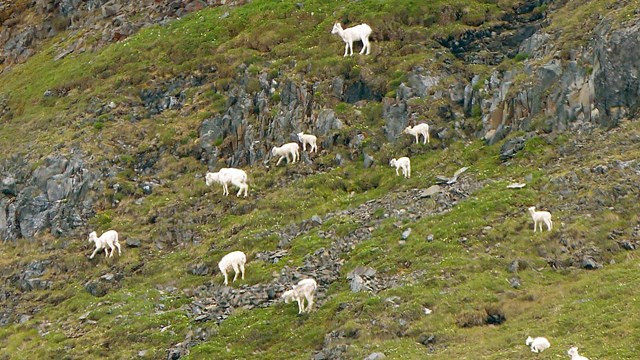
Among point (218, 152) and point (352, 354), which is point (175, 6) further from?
point (352, 354)

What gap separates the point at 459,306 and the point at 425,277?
2.81 meters

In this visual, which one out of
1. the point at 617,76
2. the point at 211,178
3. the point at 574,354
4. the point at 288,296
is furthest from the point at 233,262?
the point at 617,76

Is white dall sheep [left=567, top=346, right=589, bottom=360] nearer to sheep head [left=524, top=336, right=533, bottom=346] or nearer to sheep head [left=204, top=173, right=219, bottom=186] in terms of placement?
sheep head [left=524, top=336, right=533, bottom=346]

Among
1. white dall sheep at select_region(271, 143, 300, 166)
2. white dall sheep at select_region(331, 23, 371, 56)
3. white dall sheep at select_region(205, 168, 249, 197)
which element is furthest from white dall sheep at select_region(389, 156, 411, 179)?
white dall sheep at select_region(331, 23, 371, 56)

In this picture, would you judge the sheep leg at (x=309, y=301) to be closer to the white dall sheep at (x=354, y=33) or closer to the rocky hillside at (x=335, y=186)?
the rocky hillside at (x=335, y=186)

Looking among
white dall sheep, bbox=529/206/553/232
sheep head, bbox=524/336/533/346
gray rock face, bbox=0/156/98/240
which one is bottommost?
gray rock face, bbox=0/156/98/240

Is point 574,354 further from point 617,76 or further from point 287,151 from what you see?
point 287,151

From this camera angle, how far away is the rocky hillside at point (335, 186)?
32.3 m

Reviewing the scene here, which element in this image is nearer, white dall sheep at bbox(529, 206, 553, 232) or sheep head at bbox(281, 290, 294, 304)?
sheep head at bbox(281, 290, 294, 304)

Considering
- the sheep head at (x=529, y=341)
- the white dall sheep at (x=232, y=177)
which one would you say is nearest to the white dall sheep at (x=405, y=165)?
the white dall sheep at (x=232, y=177)

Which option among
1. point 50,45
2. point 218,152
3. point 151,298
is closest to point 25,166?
point 218,152

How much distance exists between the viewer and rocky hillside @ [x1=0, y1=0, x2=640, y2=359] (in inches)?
1273

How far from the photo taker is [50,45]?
7581cm

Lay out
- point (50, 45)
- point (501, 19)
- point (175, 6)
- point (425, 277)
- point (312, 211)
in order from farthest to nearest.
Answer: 1. point (50, 45)
2. point (175, 6)
3. point (501, 19)
4. point (312, 211)
5. point (425, 277)
